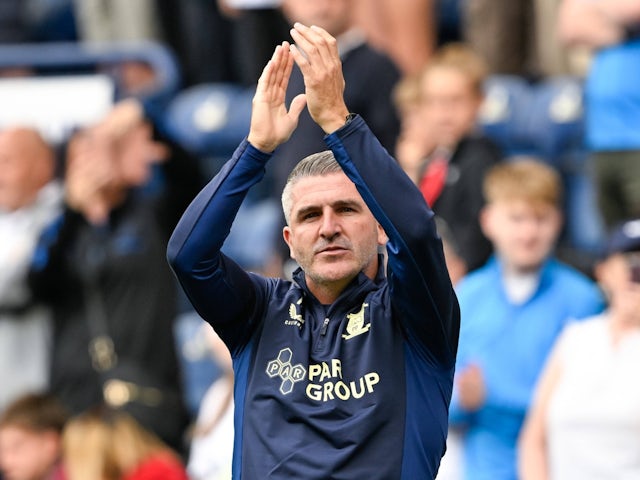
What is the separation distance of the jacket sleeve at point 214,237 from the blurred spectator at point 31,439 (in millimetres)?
2827

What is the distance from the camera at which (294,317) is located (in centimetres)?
387

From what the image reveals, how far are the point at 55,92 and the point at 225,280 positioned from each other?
16.9 ft

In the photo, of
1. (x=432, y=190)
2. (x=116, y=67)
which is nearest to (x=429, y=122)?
(x=432, y=190)

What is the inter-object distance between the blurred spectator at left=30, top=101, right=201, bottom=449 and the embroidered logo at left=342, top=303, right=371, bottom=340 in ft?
11.0

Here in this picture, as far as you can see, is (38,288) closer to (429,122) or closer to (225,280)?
(429,122)

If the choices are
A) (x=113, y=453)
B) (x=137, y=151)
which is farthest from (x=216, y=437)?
(x=137, y=151)

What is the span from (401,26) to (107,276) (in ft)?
7.15

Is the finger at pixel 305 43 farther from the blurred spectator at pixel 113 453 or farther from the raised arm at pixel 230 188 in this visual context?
the blurred spectator at pixel 113 453

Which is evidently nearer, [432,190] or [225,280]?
[225,280]

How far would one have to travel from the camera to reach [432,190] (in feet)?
21.0

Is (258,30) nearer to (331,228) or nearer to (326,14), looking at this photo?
(326,14)

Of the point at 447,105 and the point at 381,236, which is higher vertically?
the point at 447,105

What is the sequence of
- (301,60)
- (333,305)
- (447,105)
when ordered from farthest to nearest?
1. (447,105)
2. (333,305)
3. (301,60)

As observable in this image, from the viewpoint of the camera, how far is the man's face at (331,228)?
148 inches
